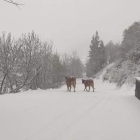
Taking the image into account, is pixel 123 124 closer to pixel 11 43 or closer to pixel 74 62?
pixel 11 43

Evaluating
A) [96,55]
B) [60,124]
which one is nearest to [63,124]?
[60,124]

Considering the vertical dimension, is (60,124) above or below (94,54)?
below

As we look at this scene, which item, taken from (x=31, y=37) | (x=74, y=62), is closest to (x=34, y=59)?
(x=31, y=37)

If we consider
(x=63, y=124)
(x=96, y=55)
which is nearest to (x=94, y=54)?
(x=96, y=55)

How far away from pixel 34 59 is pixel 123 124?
560 inches

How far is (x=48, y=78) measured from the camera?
1157 inches

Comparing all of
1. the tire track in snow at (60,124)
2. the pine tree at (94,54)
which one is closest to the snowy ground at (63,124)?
the tire track in snow at (60,124)

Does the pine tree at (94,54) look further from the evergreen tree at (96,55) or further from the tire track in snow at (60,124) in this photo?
the tire track in snow at (60,124)

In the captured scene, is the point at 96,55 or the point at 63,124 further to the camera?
the point at 96,55

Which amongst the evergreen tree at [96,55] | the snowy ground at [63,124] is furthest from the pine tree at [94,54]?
the snowy ground at [63,124]

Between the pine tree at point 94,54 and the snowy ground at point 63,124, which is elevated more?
the pine tree at point 94,54

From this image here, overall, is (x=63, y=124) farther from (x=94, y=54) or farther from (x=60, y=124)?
(x=94, y=54)

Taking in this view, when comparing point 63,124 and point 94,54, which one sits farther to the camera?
point 94,54

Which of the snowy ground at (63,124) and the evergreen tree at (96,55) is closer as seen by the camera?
the snowy ground at (63,124)
